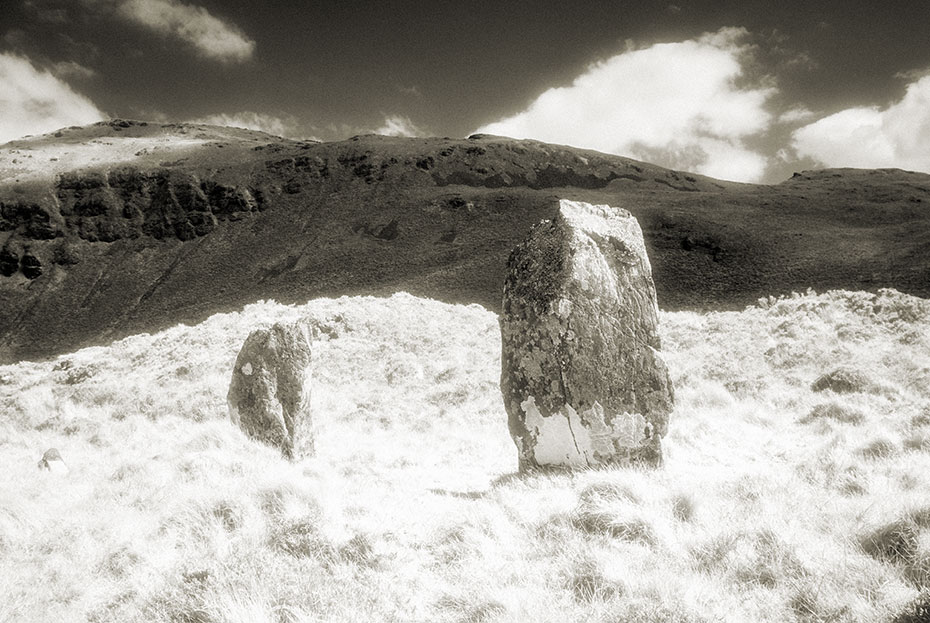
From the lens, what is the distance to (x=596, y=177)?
9912 centimetres

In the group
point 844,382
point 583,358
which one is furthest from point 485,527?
point 844,382

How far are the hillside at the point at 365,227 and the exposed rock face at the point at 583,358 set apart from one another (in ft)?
124

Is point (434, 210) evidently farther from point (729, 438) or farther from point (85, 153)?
point (85, 153)

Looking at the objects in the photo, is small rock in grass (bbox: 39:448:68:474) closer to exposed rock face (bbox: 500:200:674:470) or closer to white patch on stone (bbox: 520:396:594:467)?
exposed rock face (bbox: 500:200:674:470)

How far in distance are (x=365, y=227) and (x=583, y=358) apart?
262ft

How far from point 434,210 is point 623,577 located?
83.0m

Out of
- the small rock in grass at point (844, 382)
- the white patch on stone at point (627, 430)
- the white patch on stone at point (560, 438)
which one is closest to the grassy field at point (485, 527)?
the small rock in grass at point (844, 382)

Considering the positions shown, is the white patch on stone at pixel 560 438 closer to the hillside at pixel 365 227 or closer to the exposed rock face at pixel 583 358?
the exposed rock face at pixel 583 358

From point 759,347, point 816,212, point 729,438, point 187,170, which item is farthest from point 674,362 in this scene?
point 187,170

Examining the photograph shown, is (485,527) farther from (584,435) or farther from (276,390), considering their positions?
(276,390)

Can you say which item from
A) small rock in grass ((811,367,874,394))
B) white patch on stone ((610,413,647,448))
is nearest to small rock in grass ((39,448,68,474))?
white patch on stone ((610,413,647,448))

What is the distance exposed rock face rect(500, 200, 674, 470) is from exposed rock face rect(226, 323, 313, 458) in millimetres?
4428

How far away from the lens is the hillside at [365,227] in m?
54.2

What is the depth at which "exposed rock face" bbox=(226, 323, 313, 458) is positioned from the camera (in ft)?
31.7
